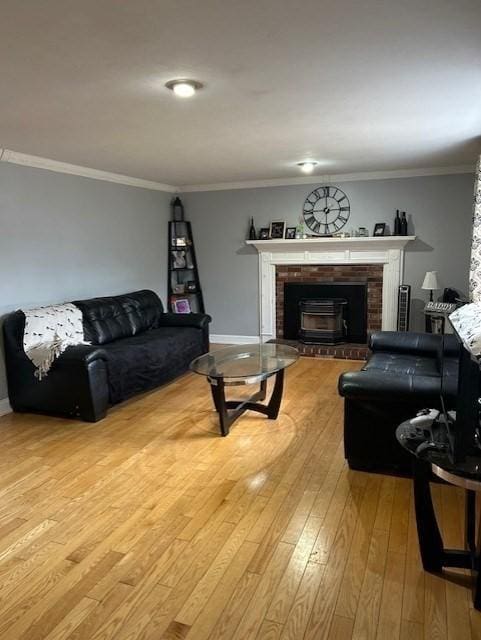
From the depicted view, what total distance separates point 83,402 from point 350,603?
8.52 feet

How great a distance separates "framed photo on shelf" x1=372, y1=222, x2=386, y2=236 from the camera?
555 centimetres

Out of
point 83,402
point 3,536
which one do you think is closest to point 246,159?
point 83,402

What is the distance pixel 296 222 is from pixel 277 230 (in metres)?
0.27

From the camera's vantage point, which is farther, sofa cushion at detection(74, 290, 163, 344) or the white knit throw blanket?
sofa cushion at detection(74, 290, 163, 344)

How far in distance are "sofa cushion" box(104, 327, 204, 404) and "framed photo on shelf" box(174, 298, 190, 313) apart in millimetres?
1104

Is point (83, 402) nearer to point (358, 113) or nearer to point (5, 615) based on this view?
point (5, 615)

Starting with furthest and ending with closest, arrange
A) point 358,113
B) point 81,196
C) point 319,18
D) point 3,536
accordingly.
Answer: point 81,196 → point 358,113 → point 3,536 → point 319,18

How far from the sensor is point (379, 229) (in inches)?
219

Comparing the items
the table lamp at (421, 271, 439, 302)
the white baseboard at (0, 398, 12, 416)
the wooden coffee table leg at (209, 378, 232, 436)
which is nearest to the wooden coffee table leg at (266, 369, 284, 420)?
the wooden coffee table leg at (209, 378, 232, 436)

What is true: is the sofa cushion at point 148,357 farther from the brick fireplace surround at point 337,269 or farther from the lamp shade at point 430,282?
the lamp shade at point 430,282

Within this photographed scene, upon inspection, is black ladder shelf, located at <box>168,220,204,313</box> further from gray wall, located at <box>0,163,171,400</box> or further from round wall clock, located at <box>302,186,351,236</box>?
round wall clock, located at <box>302,186,351,236</box>

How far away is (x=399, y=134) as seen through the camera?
3.50 m

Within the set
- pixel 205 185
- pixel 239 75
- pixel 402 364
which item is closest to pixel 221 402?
pixel 402 364

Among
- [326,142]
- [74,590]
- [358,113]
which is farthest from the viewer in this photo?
[326,142]
